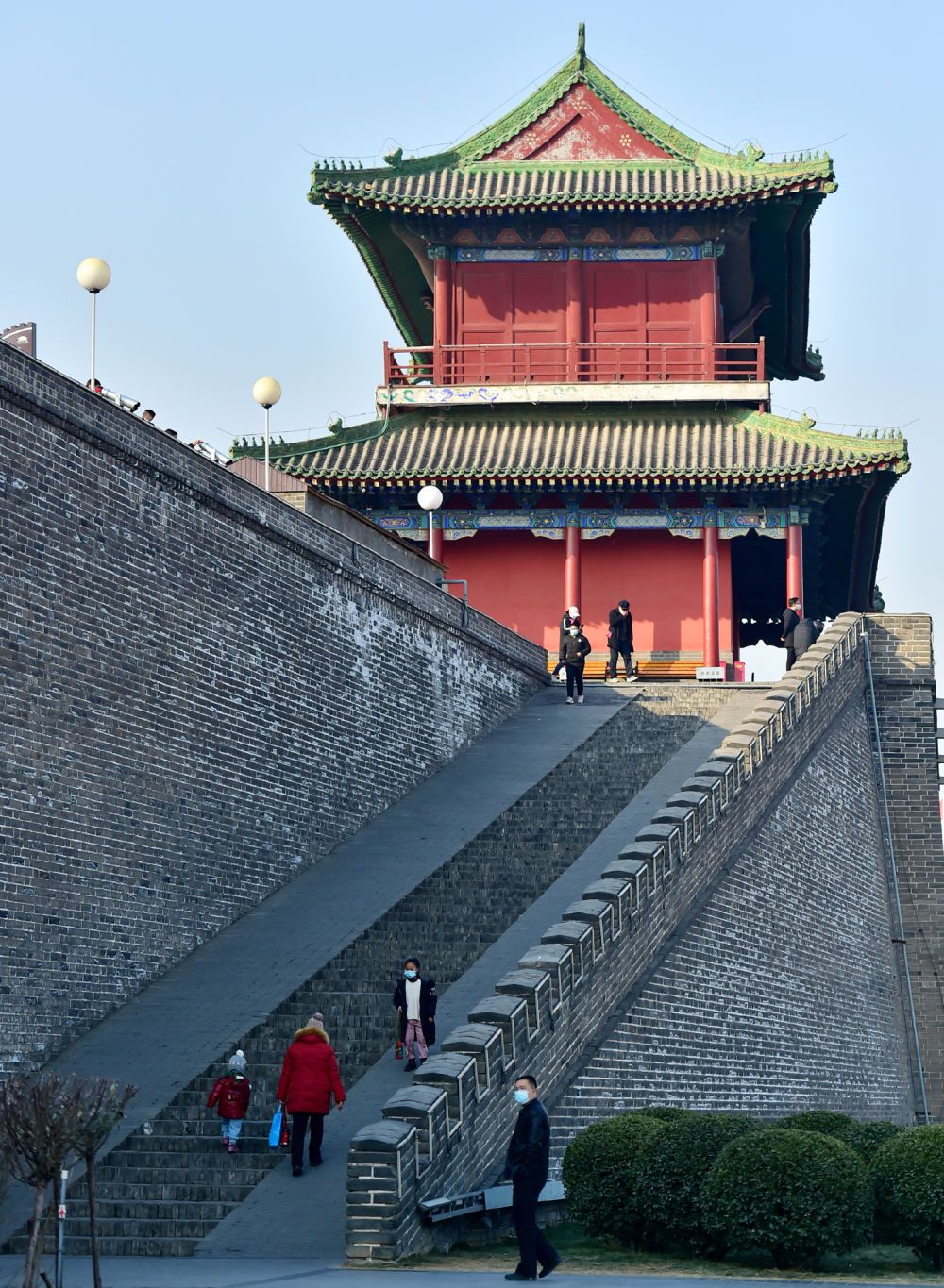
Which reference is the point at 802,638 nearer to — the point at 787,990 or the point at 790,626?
the point at 790,626

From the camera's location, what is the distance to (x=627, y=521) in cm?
3312

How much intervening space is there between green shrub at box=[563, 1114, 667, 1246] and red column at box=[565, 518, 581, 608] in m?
20.7

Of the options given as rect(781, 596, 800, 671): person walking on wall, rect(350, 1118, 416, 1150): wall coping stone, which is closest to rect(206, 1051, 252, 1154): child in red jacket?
rect(350, 1118, 416, 1150): wall coping stone

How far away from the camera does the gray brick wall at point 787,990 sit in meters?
16.6

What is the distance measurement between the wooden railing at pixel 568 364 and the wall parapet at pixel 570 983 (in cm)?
1229

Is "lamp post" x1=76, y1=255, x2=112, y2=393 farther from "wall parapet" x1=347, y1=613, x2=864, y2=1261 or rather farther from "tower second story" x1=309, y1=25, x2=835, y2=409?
"tower second story" x1=309, y1=25, x2=835, y2=409

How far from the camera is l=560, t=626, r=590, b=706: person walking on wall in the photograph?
27719mm

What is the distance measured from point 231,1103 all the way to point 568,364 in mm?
22499

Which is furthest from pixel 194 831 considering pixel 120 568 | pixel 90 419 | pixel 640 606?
pixel 640 606

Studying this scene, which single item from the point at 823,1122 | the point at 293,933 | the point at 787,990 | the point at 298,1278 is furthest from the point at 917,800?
the point at 298,1278

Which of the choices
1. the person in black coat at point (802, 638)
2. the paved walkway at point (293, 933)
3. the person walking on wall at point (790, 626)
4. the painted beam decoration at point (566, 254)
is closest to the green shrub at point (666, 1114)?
the paved walkway at point (293, 933)

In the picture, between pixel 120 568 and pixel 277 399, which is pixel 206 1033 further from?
pixel 277 399

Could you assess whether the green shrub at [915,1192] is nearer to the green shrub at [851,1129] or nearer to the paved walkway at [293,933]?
the green shrub at [851,1129]

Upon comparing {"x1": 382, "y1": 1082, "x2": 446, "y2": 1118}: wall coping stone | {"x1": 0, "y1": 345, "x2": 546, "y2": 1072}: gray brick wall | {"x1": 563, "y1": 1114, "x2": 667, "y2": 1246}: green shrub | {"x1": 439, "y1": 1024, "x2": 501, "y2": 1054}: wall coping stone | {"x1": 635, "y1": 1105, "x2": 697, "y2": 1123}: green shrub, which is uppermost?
{"x1": 0, "y1": 345, "x2": 546, "y2": 1072}: gray brick wall
